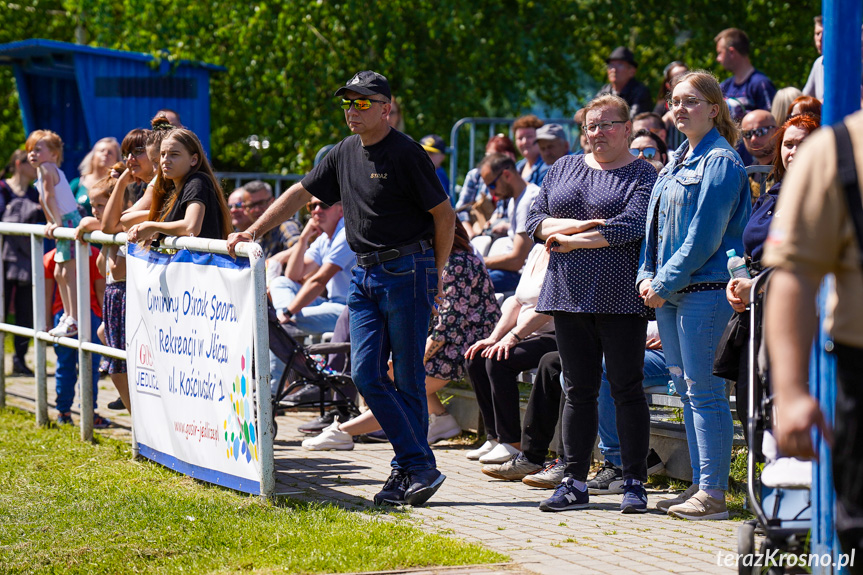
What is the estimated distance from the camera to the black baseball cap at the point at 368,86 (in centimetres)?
611

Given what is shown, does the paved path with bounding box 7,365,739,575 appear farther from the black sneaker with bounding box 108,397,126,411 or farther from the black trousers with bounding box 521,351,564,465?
the black sneaker with bounding box 108,397,126,411

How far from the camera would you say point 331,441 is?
26.3 feet

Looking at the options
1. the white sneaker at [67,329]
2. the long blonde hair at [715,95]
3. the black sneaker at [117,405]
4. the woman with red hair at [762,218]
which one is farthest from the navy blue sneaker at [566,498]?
the black sneaker at [117,405]

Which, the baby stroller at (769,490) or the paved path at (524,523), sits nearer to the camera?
the baby stroller at (769,490)

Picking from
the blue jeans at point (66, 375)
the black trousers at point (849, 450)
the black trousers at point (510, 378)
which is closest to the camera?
the black trousers at point (849, 450)

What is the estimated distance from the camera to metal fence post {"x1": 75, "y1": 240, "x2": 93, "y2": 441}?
799cm

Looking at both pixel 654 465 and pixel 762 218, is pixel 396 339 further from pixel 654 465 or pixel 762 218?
pixel 762 218

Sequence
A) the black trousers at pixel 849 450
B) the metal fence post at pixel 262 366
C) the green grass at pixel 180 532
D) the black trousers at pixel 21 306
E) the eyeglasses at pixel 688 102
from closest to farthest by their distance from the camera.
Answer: the black trousers at pixel 849 450 → the green grass at pixel 180 532 → the eyeglasses at pixel 688 102 → the metal fence post at pixel 262 366 → the black trousers at pixel 21 306

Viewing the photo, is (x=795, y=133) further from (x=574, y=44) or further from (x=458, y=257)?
(x=574, y=44)

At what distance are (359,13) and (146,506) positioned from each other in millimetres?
11848

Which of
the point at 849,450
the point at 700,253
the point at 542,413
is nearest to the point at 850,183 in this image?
the point at 849,450

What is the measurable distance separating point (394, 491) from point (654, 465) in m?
1.66

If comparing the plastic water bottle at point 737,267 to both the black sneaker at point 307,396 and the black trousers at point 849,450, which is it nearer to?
the black trousers at point 849,450

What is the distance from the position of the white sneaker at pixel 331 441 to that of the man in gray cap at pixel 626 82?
4731mm
